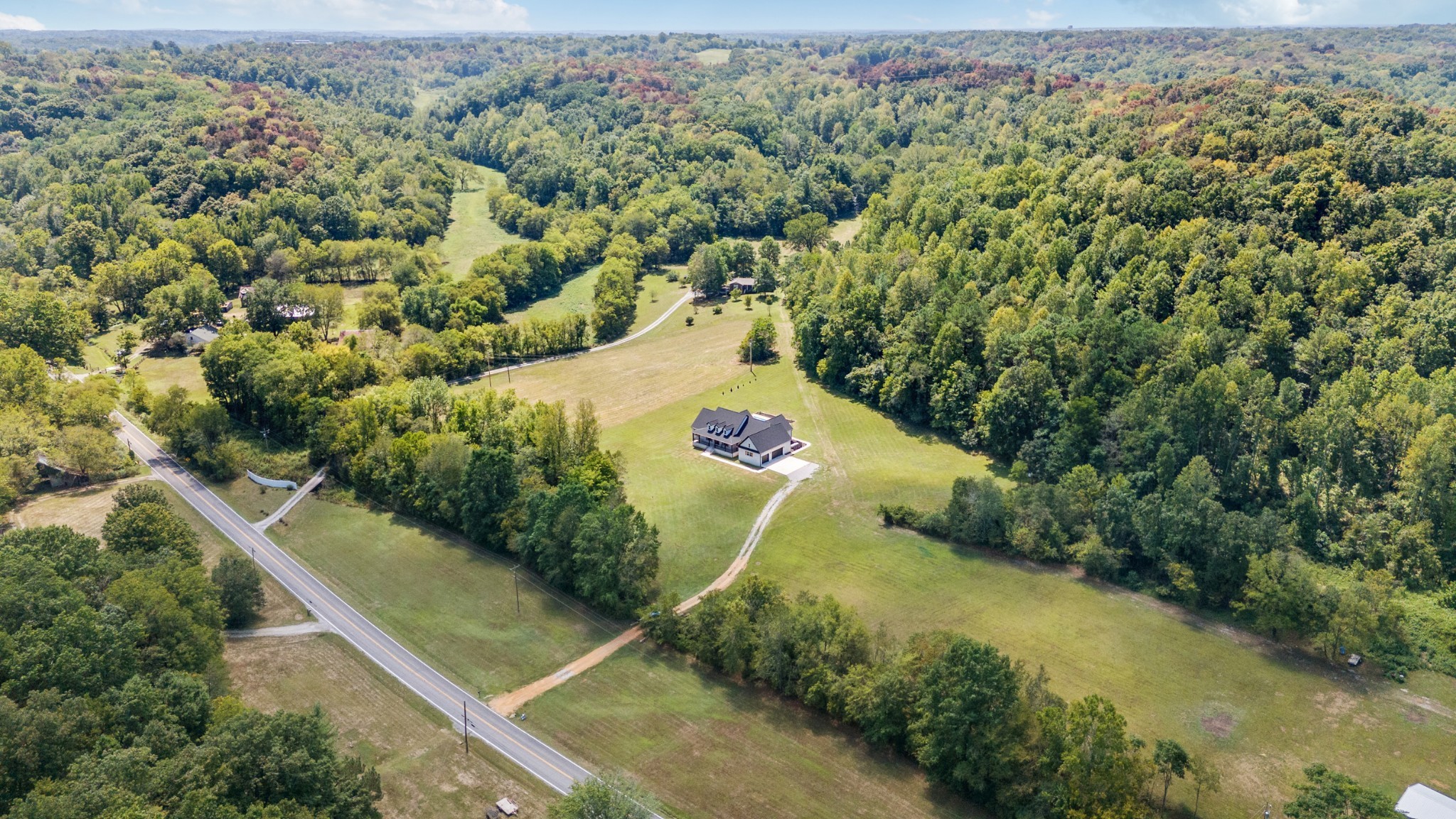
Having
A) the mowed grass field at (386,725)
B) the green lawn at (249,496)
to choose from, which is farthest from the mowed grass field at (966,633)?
the green lawn at (249,496)

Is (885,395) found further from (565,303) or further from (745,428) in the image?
(565,303)

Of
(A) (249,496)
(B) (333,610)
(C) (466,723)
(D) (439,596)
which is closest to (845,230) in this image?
(A) (249,496)

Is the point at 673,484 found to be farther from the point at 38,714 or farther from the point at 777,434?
the point at 38,714

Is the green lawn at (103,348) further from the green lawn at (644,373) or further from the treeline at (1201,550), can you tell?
the treeline at (1201,550)

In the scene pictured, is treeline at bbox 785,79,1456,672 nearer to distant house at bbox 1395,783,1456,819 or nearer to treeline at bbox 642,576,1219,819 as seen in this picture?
distant house at bbox 1395,783,1456,819

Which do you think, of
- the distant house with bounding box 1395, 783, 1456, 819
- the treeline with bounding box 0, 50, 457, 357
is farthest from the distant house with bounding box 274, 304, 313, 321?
the distant house with bounding box 1395, 783, 1456, 819

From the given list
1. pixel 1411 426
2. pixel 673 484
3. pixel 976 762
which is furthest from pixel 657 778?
pixel 1411 426
